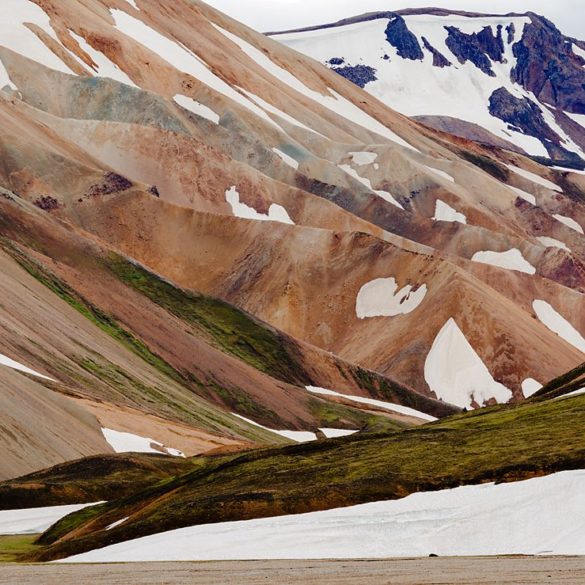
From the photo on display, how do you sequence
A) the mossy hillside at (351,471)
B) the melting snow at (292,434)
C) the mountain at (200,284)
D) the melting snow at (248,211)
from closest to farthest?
the mossy hillside at (351,471) → the mountain at (200,284) → the melting snow at (292,434) → the melting snow at (248,211)

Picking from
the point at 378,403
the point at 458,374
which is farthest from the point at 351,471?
the point at 458,374

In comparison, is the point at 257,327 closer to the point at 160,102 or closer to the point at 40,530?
the point at 160,102

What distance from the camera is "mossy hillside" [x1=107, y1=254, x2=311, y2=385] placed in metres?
127

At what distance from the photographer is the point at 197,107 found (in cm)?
19738

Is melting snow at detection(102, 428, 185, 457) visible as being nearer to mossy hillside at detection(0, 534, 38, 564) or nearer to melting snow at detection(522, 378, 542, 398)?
mossy hillside at detection(0, 534, 38, 564)

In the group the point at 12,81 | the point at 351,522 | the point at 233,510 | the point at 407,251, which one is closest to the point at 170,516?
the point at 233,510

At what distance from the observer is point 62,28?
188625mm

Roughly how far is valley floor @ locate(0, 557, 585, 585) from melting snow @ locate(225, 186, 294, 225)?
136686 millimetres

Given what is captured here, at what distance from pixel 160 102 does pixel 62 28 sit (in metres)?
18.7

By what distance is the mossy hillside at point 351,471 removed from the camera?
4147 cm

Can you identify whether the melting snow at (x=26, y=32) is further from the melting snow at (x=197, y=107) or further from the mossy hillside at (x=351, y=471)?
the mossy hillside at (x=351, y=471)

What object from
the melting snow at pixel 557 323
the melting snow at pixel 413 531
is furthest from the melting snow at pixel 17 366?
the melting snow at pixel 557 323

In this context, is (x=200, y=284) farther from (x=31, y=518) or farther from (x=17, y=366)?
(x=31, y=518)

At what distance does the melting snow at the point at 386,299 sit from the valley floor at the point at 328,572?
121 meters
